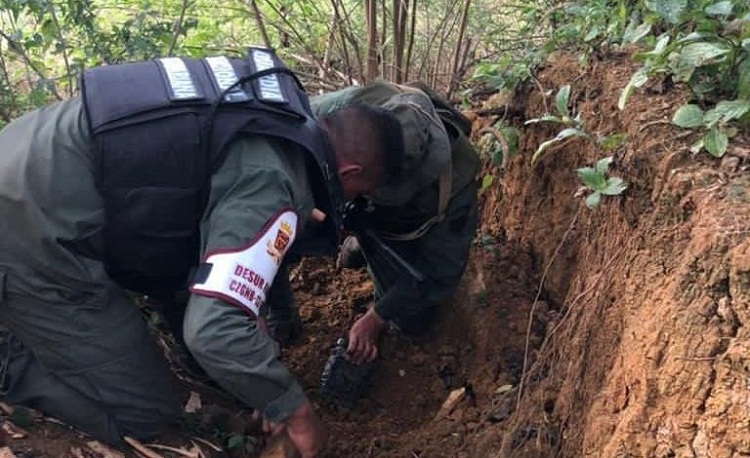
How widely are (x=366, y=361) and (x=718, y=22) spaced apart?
178 centimetres

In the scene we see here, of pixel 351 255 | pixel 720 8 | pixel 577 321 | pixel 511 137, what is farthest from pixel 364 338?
pixel 720 8

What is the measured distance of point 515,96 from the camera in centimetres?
341

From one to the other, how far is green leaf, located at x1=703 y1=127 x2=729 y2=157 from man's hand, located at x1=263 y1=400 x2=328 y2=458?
1312mm

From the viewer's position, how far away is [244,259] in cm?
217

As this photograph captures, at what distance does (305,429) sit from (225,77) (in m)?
1.06

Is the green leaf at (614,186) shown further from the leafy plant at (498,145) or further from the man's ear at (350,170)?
the leafy plant at (498,145)

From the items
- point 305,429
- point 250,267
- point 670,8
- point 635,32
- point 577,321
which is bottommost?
point 305,429

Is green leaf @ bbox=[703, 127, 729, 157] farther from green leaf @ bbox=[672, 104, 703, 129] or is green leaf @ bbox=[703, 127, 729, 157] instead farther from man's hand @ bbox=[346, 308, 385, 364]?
man's hand @ bbox=[346, 308, 385, 364]

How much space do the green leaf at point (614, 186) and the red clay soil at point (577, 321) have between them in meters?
0.05

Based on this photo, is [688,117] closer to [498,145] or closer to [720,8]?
[720,8]

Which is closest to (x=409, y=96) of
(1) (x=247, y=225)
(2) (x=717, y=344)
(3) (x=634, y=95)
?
(3) (x=634, y=95)

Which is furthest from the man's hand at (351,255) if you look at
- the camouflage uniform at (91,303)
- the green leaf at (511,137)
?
the camouflage uniform at (91,303)

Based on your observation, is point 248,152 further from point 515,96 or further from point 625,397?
point 515,96

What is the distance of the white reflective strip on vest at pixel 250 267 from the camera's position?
2.15 m
